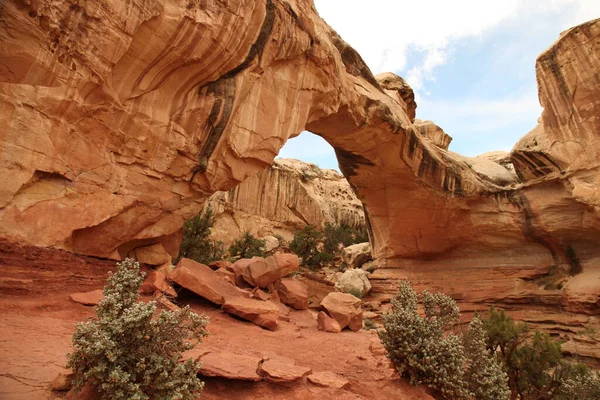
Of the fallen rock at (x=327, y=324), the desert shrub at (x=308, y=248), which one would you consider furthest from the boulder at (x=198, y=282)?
the desert shrub at (x=308, y=248)

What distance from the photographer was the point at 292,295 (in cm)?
1008

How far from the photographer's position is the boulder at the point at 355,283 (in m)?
16.2

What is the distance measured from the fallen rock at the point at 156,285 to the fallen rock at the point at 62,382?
4033 millimetres

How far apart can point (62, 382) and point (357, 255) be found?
20.5 metres

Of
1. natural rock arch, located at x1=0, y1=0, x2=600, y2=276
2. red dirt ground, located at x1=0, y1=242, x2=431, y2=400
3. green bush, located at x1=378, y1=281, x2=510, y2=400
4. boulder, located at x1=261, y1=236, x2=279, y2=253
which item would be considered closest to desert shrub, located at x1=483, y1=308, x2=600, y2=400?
red dirt ground, located at x1=0, y1=242, x2=431, y2=400

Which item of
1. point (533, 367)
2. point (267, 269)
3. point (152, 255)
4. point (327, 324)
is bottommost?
point (533, 367)

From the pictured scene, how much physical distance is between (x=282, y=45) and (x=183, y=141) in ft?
12.1

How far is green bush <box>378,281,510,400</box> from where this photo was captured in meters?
4.62

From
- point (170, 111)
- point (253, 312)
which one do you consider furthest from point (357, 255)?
point (170, 111)

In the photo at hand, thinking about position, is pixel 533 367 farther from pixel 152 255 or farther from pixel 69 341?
pixel 69 341

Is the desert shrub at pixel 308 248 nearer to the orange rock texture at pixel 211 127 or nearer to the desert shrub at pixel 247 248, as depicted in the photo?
the desert shrub at pixel 247 248

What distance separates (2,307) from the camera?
190 inches

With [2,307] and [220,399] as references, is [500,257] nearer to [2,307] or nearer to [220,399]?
[220,399]

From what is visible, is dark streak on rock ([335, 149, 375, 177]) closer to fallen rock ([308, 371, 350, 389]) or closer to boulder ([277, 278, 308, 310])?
boulder ([277, 278, 308, 310])
